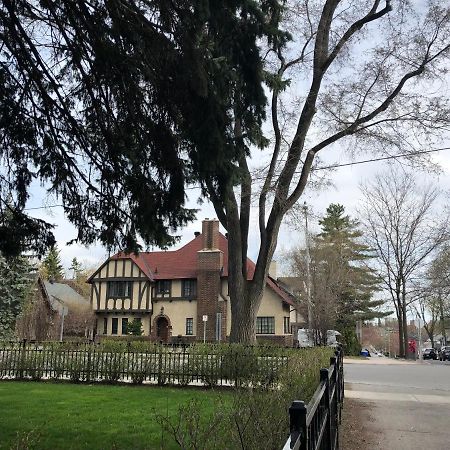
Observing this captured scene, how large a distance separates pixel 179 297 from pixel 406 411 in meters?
31.2

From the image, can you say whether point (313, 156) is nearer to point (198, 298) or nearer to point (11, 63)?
point (11, 63)

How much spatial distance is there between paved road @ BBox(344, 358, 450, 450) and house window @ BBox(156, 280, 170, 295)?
25.6 m

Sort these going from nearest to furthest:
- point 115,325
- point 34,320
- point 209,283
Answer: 1. point 34,320
2. point 209,283
3. point 115,325

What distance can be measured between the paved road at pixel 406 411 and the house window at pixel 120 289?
26903 mm

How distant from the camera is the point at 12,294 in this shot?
2941 cm

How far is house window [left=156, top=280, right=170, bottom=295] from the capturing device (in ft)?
134

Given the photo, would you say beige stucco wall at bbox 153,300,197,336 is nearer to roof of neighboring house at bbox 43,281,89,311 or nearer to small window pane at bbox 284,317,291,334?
small window pane at bbox 284,317,291,334

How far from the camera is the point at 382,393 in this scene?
1291cm

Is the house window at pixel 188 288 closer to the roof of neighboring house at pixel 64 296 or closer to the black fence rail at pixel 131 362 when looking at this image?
the roof of neighboring house at pixel 64 296

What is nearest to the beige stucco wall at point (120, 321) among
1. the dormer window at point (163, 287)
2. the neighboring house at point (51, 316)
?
the neighboring house at point (51, 316)

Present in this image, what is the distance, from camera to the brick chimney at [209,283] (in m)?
38.1

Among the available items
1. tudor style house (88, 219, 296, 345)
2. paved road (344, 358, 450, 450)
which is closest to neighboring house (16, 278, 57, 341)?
tudor style house (88, 219, 296, 345)

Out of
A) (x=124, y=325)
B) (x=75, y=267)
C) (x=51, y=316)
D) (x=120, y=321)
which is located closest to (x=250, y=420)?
(x=51, y=316)

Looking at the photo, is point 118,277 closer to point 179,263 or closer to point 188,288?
point 179,263
